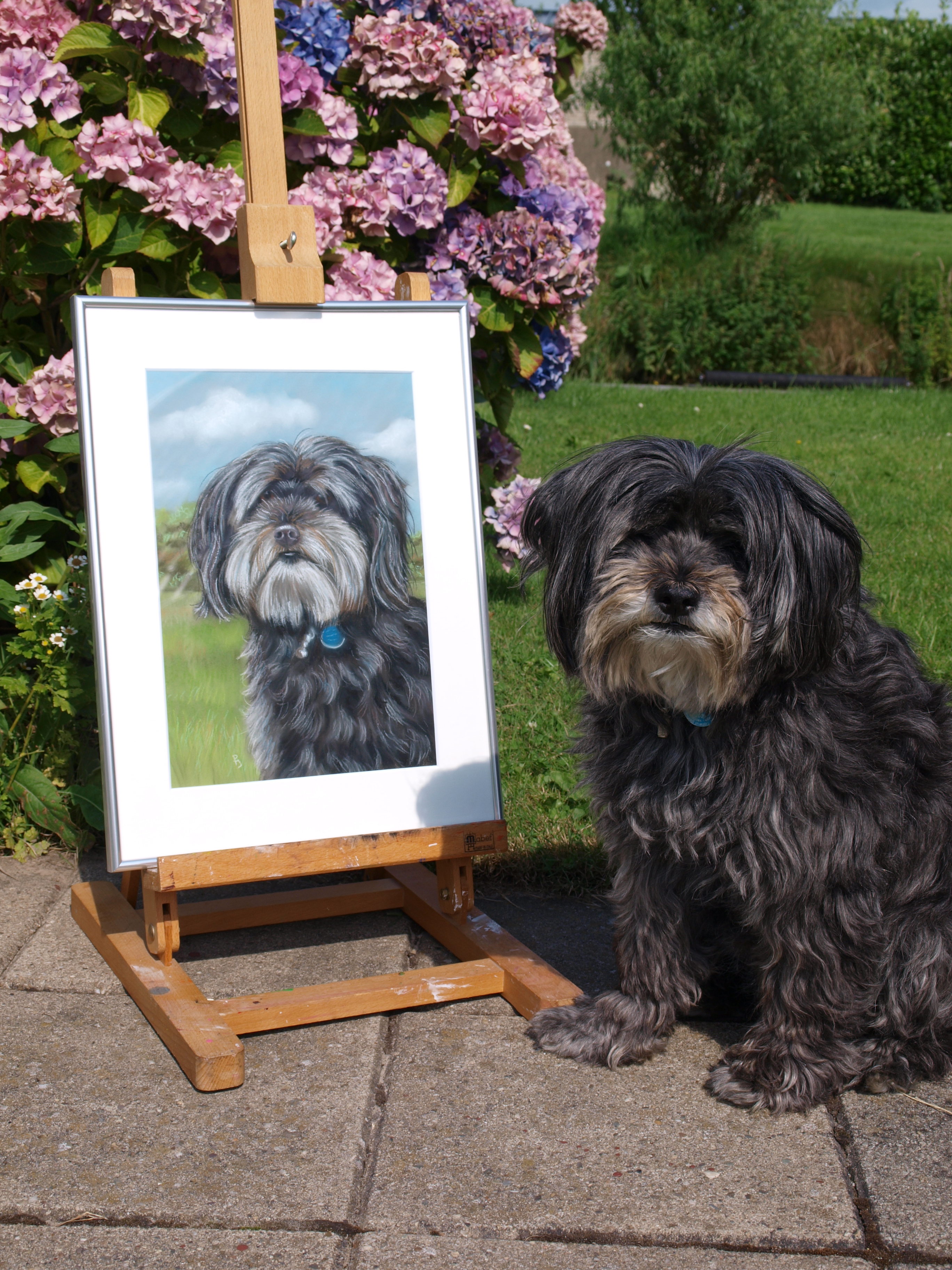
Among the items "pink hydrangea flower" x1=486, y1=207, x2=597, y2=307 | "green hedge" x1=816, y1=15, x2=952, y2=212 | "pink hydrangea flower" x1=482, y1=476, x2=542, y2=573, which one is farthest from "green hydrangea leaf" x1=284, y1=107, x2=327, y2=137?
"green hedge" x1=816, y1=15, x2=952, y2=212

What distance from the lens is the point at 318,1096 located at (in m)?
2.47

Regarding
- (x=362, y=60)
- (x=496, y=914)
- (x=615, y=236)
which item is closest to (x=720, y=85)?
(x=615, y=236)

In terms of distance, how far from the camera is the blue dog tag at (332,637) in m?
2.90

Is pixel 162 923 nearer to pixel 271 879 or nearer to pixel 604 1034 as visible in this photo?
pixel 271 879

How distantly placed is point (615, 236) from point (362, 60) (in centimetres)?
1050

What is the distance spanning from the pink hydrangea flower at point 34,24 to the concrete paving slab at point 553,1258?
3375 millimetres

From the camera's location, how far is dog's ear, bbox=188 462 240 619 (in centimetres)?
278

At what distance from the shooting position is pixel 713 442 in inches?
301

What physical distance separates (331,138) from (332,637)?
6.37ft

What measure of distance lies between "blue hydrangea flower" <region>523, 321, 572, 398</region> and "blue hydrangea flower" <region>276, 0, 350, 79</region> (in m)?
1.45

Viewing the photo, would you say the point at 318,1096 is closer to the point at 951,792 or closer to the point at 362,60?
the point at 951,792

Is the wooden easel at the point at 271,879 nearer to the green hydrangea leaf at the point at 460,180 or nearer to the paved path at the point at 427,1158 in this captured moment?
the paved path at the point at 427,1158

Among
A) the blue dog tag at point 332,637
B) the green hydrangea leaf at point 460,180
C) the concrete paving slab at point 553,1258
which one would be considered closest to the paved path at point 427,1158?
the concrete paving slab at point 553,1258

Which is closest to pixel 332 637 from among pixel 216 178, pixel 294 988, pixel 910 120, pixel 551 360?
pixel 294 988
